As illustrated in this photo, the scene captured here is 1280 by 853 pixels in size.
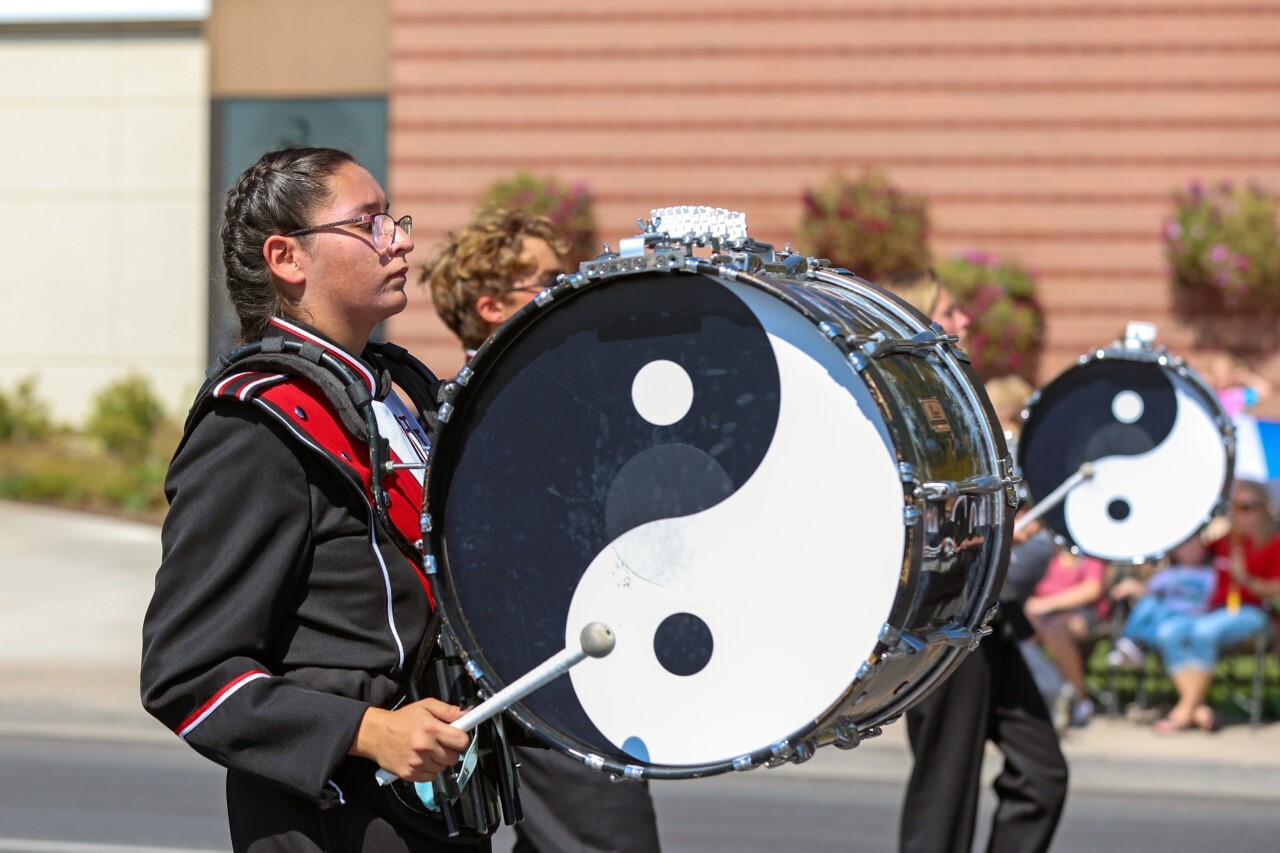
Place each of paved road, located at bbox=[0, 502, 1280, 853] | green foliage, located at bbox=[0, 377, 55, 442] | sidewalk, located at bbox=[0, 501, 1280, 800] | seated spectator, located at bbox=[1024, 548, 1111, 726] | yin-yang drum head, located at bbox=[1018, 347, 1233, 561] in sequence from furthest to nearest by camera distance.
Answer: green foliage, located at bbox=[0, 377, 55, 442]
seated spectator, located at bbox=[1024, 548, 1111, 726]
sidewalk, located at bbox=[0, 501, 1280, 800]
paved road, located at bbox=[0, 502, 1280, 853]
yin-yang drum head, located at bbox=[1018, 347, 1233, 561]

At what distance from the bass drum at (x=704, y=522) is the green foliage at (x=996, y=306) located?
12446mm

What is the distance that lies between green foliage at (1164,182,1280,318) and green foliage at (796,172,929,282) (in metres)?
2.14

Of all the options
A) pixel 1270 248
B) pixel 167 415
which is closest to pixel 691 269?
pixel 1270 248

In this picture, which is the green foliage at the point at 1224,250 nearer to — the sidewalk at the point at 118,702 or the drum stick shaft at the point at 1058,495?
the sidewalk at the point at 118,702

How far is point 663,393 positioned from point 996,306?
12.9m

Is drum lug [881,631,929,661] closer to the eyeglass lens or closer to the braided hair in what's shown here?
the eyeglass lens

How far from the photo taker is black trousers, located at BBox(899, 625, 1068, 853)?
4906mm

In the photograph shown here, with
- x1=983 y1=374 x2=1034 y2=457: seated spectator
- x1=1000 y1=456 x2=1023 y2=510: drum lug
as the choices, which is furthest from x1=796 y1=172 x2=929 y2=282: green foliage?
x1=1000 y1=456 x2=1023 y2=510: drum lug

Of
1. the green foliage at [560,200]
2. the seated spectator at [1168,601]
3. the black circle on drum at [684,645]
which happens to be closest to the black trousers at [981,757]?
the black circle on drum at [684,645]

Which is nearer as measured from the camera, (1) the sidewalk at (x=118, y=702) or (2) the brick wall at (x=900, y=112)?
(1) the sidewalk at (x=118, y=702)

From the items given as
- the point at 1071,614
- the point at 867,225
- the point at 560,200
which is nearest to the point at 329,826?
the point at 1071,614

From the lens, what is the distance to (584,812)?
3.86 metres

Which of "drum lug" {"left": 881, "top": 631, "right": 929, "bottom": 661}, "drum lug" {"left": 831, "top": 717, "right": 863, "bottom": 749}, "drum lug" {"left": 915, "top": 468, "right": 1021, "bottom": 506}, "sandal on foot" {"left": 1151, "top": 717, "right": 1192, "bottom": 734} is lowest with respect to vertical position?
"sandal on foot" {"left": 1151, "top": 717, "right": 1192, "bottom": 734}

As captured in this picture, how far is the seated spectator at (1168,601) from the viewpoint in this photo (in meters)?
9.35
